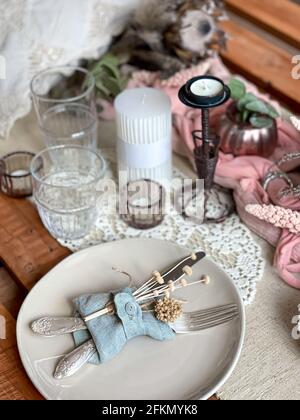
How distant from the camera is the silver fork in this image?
0.59m

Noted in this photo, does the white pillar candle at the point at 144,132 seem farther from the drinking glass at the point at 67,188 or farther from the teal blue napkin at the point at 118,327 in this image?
the teal blue napkin at the point at 118,327

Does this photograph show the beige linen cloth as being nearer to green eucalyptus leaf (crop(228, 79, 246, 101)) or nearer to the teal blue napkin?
the teal blue napkin

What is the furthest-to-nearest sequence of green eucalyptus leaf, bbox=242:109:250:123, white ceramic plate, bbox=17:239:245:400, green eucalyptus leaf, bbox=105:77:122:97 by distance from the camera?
1. green eucalyptus leaf, bbox=105:77:122:97
2. green eucalyptus leaf, bbox=242:109:250:123
3. white ceramic plate, bbox=17:239:245:400

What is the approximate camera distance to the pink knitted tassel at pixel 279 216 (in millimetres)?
695

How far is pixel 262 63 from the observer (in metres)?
0.99

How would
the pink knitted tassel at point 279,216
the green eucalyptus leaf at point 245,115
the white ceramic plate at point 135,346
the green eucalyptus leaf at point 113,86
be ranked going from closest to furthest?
the white ceramic plate at point 135,346 → the pink knitted tassel at point 279,216 → the green eucalyptus leaf at point 245,115 → the green eucalyptus leaf at point 113,86

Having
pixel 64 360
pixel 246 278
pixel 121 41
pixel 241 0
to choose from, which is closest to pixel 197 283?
pixel 246 278

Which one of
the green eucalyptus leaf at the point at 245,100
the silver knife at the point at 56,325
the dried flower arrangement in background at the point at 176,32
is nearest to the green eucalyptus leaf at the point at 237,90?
the green eucalyptus leaf at the point at 245,100

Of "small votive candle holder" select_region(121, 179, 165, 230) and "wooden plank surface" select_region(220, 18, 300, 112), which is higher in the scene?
"wooden plank surface" select_region(220, 18, 300, 112)

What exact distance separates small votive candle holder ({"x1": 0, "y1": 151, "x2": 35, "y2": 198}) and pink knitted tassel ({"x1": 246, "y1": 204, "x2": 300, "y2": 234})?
0.30 meters

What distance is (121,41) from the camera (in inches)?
38.4

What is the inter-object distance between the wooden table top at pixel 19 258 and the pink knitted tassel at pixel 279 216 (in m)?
Result: 0.23

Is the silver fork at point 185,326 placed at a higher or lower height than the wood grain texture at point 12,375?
higher

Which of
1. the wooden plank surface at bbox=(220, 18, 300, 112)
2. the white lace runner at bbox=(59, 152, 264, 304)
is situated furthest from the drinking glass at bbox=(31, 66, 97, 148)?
the wooden plank surface at bbox=(220, 18, 300, 112)
